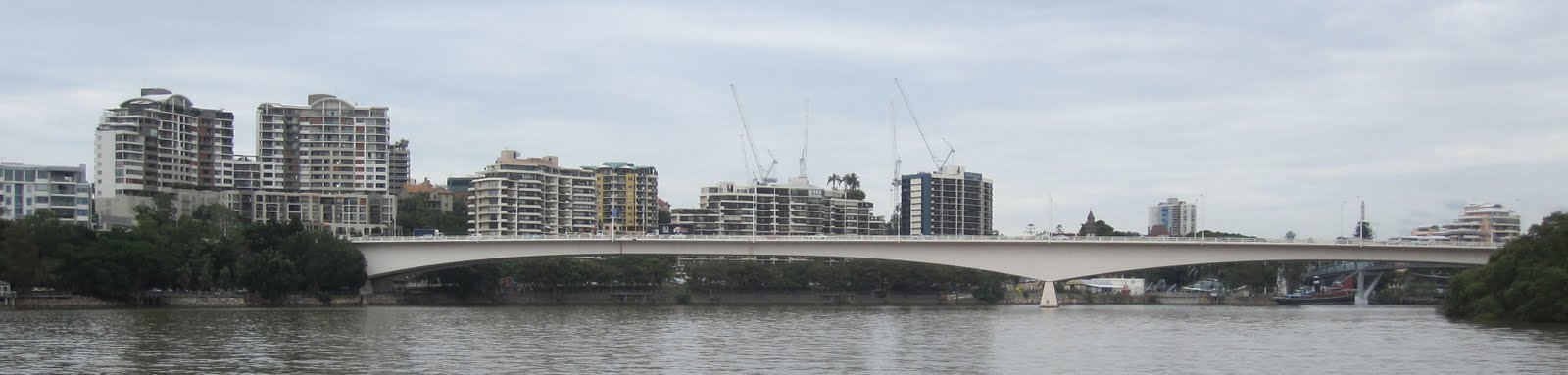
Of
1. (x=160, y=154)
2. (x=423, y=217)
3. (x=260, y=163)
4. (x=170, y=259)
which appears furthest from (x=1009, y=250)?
(x=260, y=163)

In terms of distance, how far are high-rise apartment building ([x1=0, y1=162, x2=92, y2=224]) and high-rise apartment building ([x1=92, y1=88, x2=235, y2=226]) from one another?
4332 millimetres

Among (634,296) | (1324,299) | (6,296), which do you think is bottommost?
(1324,299)

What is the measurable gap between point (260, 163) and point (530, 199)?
31856 millimetres

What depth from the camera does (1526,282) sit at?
7394cm

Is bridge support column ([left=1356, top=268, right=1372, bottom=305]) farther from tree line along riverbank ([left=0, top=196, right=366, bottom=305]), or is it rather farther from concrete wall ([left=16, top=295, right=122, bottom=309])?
concrete wall ([left=16, top=295, right=122, bottom=309])

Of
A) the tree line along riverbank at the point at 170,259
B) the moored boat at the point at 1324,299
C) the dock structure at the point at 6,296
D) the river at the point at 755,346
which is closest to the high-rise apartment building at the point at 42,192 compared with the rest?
the tree line along riverbank at the point at 170,259

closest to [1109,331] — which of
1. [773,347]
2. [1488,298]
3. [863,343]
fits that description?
[863,343]

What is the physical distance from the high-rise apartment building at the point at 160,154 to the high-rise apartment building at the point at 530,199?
2859cm

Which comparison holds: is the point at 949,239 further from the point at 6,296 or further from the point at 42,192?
the point at 42,192

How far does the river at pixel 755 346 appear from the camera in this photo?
145 feet

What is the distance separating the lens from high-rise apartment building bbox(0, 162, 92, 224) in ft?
478

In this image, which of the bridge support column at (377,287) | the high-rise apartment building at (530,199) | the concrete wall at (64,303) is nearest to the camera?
the concrete wall at (64,303)

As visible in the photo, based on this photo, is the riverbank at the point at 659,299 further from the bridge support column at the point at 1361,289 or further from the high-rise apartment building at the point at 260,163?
the high-rise apartment building at the point at 260,163

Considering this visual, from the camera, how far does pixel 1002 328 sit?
72.0 meters
